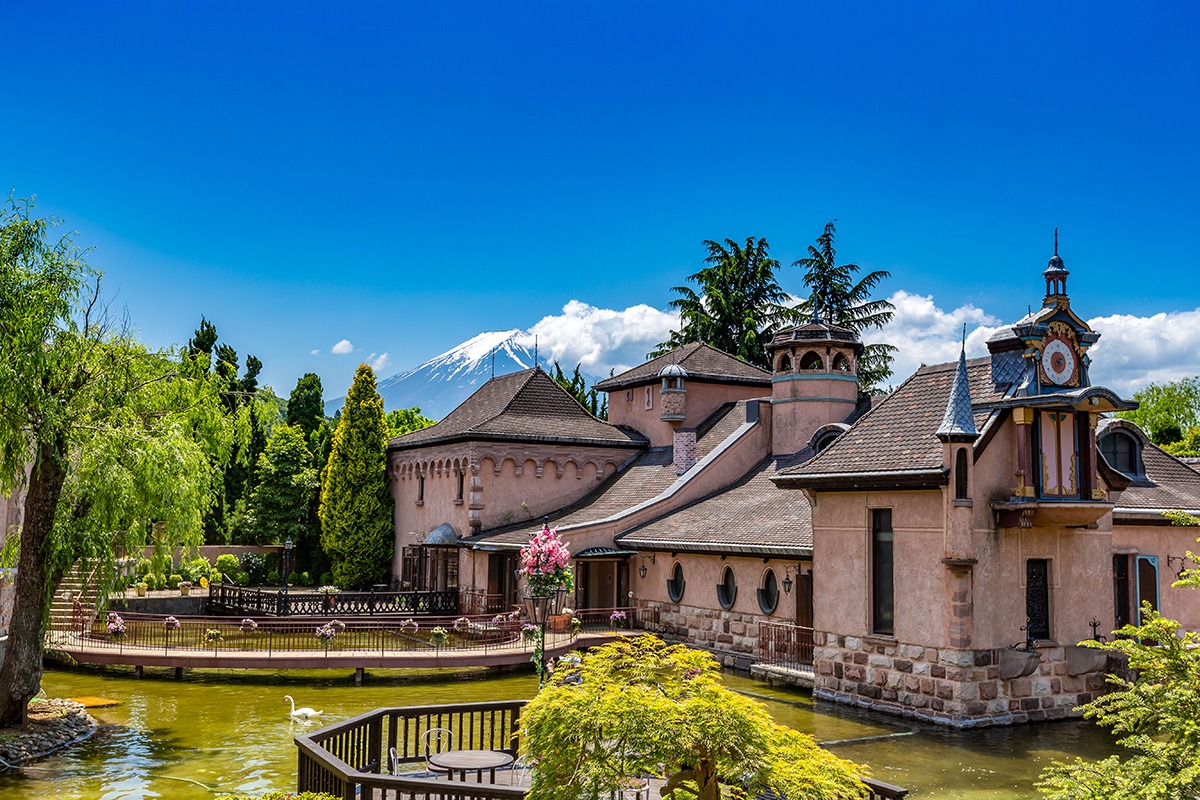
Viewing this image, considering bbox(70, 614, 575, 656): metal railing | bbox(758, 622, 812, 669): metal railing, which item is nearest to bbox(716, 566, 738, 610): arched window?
bbox(758, 622, 812, 669): metal railing

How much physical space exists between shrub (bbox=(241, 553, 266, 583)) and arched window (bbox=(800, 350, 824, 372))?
2587 centimetres

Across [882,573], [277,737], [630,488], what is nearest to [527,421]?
[630,488]

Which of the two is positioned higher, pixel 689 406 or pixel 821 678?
pixel 689 406

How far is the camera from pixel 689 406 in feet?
124

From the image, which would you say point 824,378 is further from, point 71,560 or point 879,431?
point 71,560

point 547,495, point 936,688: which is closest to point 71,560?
point 936,688

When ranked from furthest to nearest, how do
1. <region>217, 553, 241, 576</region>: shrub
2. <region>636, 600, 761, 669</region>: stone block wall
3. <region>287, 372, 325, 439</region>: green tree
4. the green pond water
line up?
<region>287, 372, 325, 439</region>: green tree, <region>217, 553, 241, 576</region>: shrub, <region>636, 600, 761, 669</region>: stone block wall, the green pond water

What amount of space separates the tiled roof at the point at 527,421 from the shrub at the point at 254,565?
9011 millimetres

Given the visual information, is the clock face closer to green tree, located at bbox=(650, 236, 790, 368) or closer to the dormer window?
the dormer window

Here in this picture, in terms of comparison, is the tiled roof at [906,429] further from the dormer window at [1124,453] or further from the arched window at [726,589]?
the dormer window at [1124,453]

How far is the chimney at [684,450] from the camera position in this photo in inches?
1359

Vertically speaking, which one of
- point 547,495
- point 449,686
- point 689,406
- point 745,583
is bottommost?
point 449,686

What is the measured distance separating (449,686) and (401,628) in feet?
16.9

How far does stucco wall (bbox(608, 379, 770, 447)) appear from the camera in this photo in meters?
38.0
